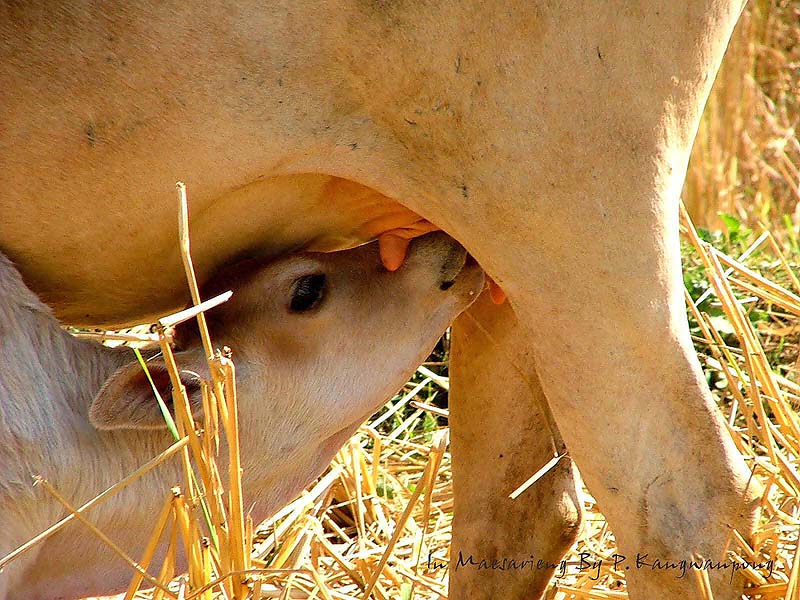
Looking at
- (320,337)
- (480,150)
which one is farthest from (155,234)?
(480,150)

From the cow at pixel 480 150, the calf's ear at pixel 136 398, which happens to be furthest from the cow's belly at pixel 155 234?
the calf's ear at pixel 136 398

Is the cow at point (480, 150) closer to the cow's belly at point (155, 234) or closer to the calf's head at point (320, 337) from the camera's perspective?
the cow's belly at point (155, 234)

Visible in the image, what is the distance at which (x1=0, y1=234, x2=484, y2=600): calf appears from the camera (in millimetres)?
2303

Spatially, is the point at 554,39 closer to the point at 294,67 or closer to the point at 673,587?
the point at 294,67

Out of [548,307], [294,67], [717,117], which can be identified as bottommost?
[548,307]

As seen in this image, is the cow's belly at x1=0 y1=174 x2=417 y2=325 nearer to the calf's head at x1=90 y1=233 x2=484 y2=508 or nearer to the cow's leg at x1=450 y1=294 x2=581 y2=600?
the calf's head at x1=90 y1=233 x2=484 y2=508

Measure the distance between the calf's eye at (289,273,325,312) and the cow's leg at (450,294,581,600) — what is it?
0.44m

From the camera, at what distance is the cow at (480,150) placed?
6.91ft

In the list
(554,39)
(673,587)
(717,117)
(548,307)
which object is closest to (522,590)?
(673,587)

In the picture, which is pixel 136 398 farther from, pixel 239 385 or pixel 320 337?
pixel 320 337

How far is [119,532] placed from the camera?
2438 millimetres

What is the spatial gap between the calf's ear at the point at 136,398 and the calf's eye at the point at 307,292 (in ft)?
1.08

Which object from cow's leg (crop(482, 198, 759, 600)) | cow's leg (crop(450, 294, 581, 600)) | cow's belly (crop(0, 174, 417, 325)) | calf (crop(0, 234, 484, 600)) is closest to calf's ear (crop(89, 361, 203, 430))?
calf (crop(0, 234, 484, 600))

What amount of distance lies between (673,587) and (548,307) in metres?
0.57
